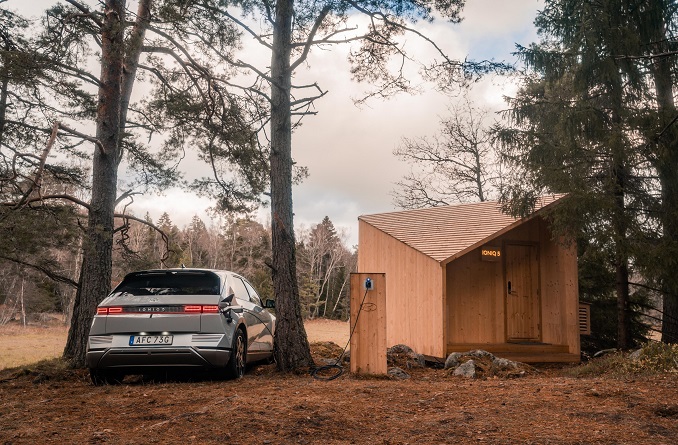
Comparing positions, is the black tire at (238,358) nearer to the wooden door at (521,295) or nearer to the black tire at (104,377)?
the black tire at (104,377)

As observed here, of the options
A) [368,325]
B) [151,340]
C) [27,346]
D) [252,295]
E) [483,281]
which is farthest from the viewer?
[27,346]

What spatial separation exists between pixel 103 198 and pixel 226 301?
3647mm

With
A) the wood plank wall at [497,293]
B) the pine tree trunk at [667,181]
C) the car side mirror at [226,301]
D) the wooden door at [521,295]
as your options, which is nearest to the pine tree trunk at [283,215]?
the car side mirror at [226,301]

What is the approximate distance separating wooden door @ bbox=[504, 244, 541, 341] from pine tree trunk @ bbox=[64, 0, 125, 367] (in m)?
9.02

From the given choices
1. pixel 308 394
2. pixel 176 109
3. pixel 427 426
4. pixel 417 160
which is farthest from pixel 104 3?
pixel 417 160

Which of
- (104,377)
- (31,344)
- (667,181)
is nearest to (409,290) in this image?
(667,181)

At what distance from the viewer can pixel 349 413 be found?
5.61 m

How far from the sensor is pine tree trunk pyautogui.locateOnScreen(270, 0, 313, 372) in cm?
966

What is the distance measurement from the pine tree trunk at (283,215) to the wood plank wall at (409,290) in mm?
3680

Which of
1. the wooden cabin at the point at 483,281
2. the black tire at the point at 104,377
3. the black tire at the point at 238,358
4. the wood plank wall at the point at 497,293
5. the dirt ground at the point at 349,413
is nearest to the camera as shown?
the dirt ground at the point at 349,413

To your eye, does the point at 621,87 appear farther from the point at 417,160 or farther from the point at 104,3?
the point at 417,160

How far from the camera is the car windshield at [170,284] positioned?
801 cm

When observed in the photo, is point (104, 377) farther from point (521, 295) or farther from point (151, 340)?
point (521, 295)

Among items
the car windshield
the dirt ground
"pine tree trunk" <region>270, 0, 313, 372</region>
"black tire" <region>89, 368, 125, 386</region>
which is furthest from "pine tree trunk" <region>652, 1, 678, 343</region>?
"black tire" <region>89, 368, 125, 386</region>
